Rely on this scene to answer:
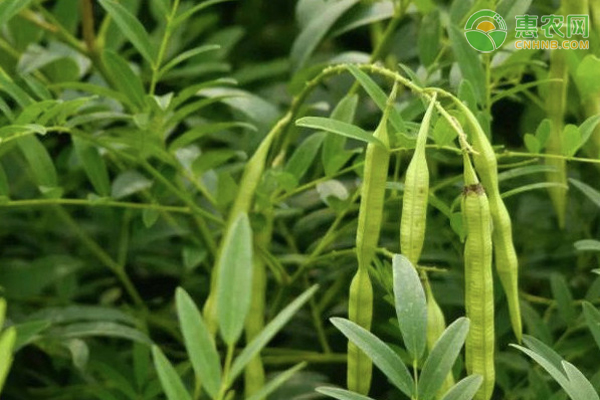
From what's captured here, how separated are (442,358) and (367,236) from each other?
104 mm

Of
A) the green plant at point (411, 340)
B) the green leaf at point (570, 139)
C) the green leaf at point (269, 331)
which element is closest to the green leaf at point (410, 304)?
the green plant at point (411, 340)

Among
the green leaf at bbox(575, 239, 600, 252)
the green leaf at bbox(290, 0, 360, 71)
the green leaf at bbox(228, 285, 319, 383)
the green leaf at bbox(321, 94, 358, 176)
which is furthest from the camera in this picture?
the green leaf at bbox(290, 0, 360, 71)

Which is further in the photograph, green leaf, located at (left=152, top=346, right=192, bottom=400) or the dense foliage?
the dense foliage

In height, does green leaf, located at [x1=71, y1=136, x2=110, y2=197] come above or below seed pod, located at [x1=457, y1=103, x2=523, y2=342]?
below

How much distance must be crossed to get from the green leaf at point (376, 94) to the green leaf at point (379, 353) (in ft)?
0.50

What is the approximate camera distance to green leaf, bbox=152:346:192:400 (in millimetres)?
547

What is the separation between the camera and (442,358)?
625mm

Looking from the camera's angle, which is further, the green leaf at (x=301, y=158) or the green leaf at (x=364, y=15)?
the green leaf at (x=364, y=15)

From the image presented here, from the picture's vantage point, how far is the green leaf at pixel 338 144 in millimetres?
868

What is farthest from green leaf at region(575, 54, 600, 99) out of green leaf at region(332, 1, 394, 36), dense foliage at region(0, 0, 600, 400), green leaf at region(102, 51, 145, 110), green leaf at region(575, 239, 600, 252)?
green leaf at region(102, 51, 145, 110)

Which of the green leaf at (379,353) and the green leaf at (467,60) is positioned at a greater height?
the green leaf at (467,60)

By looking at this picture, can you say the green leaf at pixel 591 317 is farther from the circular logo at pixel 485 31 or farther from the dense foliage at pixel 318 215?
the circular logo at pixel 485 31

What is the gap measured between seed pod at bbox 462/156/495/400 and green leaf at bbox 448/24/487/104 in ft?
0.62

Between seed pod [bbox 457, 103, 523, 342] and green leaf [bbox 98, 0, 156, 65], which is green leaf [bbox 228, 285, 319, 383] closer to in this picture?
seed pod [bbox 457, 103, 523, 342]
